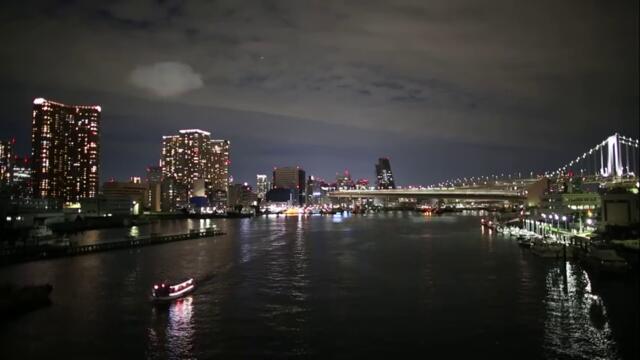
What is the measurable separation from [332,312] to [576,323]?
6.79 m

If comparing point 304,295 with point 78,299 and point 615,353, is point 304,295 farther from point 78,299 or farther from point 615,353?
point 615,353

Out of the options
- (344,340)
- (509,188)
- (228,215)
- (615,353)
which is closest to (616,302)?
(615,353)

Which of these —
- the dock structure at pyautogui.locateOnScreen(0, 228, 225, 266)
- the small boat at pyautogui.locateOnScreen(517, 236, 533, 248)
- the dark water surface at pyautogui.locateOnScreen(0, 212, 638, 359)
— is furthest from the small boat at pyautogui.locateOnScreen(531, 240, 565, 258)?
the dock structure at pyautogui.locateOnScreen(0, 228, 225, 266)

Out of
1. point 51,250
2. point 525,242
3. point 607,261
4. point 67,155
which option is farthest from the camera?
point 67,155

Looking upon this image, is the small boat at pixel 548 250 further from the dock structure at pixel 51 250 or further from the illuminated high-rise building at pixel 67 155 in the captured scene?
the illuminated high-rise building at pixel 67 155

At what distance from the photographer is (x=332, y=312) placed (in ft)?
51.1

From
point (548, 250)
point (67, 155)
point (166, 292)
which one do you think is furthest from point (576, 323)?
point (67, 155)

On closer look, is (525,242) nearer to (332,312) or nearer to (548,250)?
(548,250)

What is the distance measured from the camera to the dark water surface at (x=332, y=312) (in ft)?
40.2

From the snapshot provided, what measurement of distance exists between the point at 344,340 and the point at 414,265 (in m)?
13.9

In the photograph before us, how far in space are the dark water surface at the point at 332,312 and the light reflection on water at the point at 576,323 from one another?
Result: 3 cm

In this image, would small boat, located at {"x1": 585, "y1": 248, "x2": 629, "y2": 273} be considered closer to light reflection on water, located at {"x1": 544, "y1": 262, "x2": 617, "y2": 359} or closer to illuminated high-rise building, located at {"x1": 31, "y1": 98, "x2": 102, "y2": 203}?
light reflection on water, located at {"x1": 544, "y1": 262, "x2": 617, "y2": 359}

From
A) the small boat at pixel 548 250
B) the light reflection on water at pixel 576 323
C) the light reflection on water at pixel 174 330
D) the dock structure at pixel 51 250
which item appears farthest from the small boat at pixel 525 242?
the dock structure at pixel 51 250

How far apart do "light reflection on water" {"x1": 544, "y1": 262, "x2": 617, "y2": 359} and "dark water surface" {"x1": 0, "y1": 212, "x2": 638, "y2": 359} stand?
0.03m
